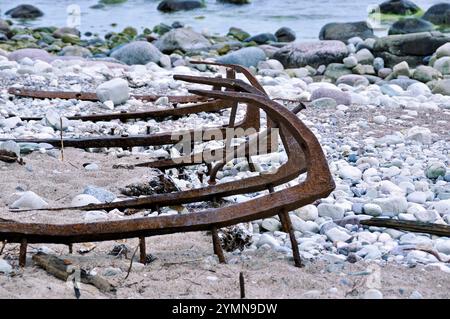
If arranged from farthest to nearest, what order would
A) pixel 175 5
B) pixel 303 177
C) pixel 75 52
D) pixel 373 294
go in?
pixel 175 5 < pixel 75 52 < pixel 303 177 < pixel 373 294

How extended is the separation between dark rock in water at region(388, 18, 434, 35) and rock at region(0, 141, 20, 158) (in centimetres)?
1331

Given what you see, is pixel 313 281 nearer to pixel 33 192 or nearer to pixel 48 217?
pixel 48 217

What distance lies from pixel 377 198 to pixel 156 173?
1.29 meters

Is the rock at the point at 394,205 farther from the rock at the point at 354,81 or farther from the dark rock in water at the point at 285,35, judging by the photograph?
the dark rock in water at the point at 285,35

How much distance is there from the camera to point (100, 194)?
12.6 ft

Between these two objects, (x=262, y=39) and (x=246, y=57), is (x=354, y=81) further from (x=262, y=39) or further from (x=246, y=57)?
(x=262, y=39)

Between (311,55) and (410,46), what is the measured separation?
1.99 meters

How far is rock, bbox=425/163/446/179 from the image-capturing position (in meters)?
4.66

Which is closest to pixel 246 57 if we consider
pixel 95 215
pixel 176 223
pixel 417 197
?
pixel 417 197

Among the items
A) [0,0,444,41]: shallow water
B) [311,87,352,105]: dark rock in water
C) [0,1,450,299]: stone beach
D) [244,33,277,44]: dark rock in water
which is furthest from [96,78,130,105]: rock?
[0,0,444,41]: shallow water

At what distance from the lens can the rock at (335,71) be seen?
11.7 m

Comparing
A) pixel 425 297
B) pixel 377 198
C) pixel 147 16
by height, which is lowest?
pixel 147 16

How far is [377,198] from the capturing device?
4098 mm

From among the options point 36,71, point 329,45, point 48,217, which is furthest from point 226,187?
point 329,45
